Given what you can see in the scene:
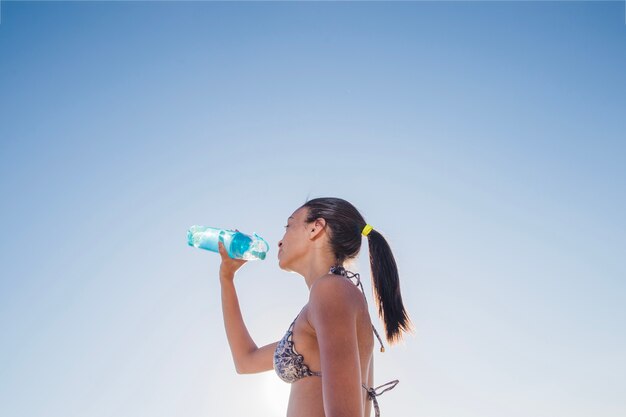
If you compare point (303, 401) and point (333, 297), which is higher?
point (333, 297)

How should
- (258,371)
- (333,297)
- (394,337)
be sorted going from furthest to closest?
(258,371) → (394,337) → (333,297)

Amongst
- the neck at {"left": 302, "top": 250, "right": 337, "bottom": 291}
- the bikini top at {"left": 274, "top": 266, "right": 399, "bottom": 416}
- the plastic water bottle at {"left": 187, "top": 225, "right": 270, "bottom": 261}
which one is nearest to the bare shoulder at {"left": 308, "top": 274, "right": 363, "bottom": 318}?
the bikini top at {"left": 274, "top": 266, "right": 399, "bottom": 416}

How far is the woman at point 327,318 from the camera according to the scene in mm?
2635

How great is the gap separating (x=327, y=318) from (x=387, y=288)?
106 cm

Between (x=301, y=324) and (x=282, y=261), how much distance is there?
2.17 ft

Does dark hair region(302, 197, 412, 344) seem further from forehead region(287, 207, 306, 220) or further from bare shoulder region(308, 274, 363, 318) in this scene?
bare shoulder region(308, 274, 363, 318)

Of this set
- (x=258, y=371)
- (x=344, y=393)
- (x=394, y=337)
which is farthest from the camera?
(x=258, y=371)

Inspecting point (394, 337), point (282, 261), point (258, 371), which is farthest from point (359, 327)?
point (258, 371)

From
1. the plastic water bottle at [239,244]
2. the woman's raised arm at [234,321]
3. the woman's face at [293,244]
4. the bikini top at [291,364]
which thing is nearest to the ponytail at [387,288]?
the bikini top at [291,364]

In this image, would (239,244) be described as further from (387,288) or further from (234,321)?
(387,288)

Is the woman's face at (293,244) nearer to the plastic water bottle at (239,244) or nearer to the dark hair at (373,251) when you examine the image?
the dark hair at (373,251)

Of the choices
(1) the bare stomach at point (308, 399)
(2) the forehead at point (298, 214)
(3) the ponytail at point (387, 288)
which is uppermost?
(2) the forehead at point (298, 214)

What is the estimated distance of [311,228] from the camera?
3799 millimetres

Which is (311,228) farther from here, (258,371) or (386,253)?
(258,371)
